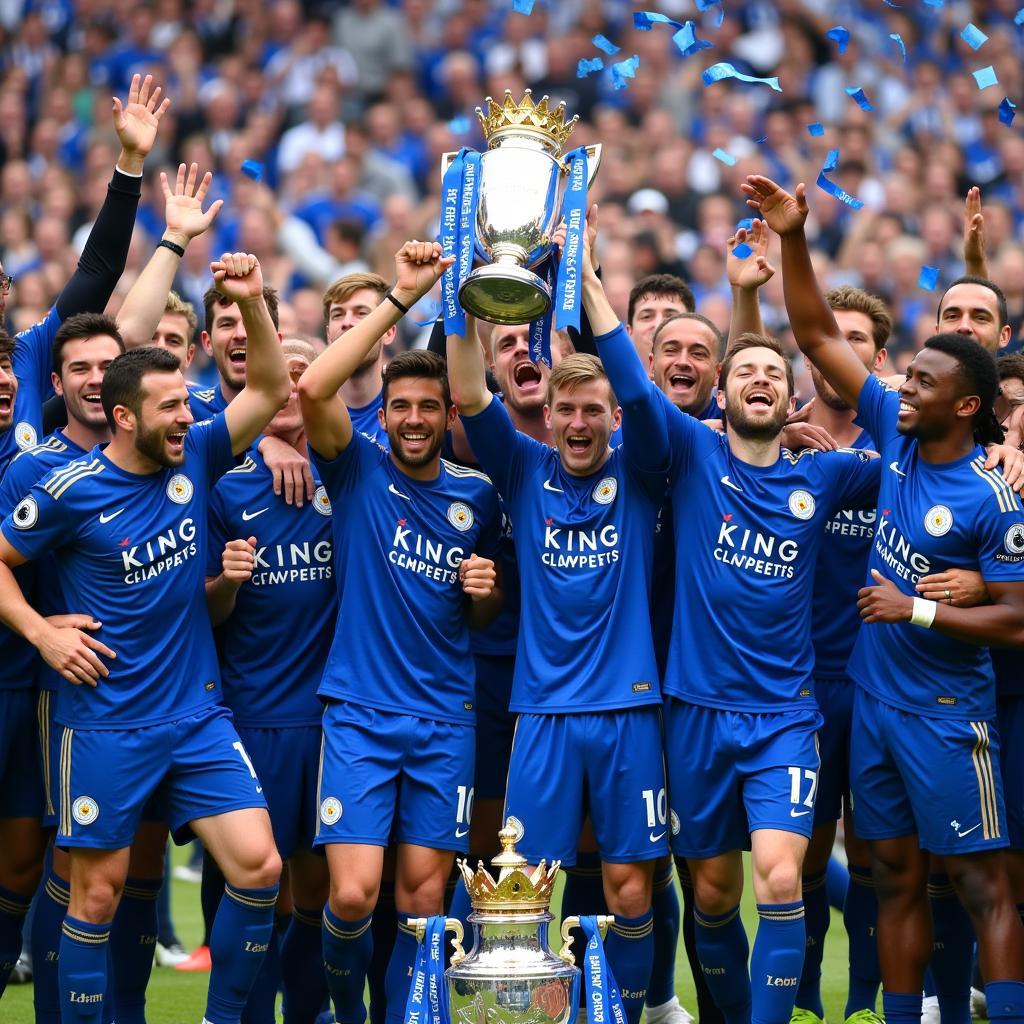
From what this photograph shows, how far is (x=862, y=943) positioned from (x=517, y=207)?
2923mm

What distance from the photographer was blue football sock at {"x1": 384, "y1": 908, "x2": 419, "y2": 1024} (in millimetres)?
Answer: 6051

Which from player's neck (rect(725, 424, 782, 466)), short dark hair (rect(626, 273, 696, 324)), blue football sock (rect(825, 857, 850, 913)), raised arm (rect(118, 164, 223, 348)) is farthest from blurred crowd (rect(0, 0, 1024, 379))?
player's neck (rect(725, 424, 782, 466))

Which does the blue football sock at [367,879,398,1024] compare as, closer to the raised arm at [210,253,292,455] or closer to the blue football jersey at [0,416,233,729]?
the blue football jersey at [0,416,233,729]

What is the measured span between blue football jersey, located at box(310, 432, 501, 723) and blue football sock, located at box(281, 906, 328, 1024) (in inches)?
35.6

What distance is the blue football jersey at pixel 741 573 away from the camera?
243 inches

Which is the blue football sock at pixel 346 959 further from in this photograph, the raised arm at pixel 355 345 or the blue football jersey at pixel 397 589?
the raised arm at pixel 355 345

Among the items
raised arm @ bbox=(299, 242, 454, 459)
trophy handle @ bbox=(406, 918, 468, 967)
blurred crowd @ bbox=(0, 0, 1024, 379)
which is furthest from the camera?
blurred crowd @ bbox=(0, 0, 1024, 379)

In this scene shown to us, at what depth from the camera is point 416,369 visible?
627 centimetres

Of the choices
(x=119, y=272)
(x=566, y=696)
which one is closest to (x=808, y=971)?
(x=566, y=696)

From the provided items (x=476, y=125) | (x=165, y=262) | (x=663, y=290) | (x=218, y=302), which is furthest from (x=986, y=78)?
(x=476, y=125)

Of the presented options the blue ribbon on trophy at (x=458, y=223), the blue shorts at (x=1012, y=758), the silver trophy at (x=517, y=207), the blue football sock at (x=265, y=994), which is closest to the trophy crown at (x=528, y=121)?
the silver trophy at (x=517, y=207)

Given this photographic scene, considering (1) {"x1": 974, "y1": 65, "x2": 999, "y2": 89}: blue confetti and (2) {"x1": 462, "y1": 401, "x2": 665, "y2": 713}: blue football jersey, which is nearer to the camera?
(2) {"x1": 462, "y1": 401, "x2": 665, "y2": 713}: blue football jersey

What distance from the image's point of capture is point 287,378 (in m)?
6.25

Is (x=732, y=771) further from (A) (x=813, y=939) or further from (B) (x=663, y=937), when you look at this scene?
(B) (x=663, y=937)
